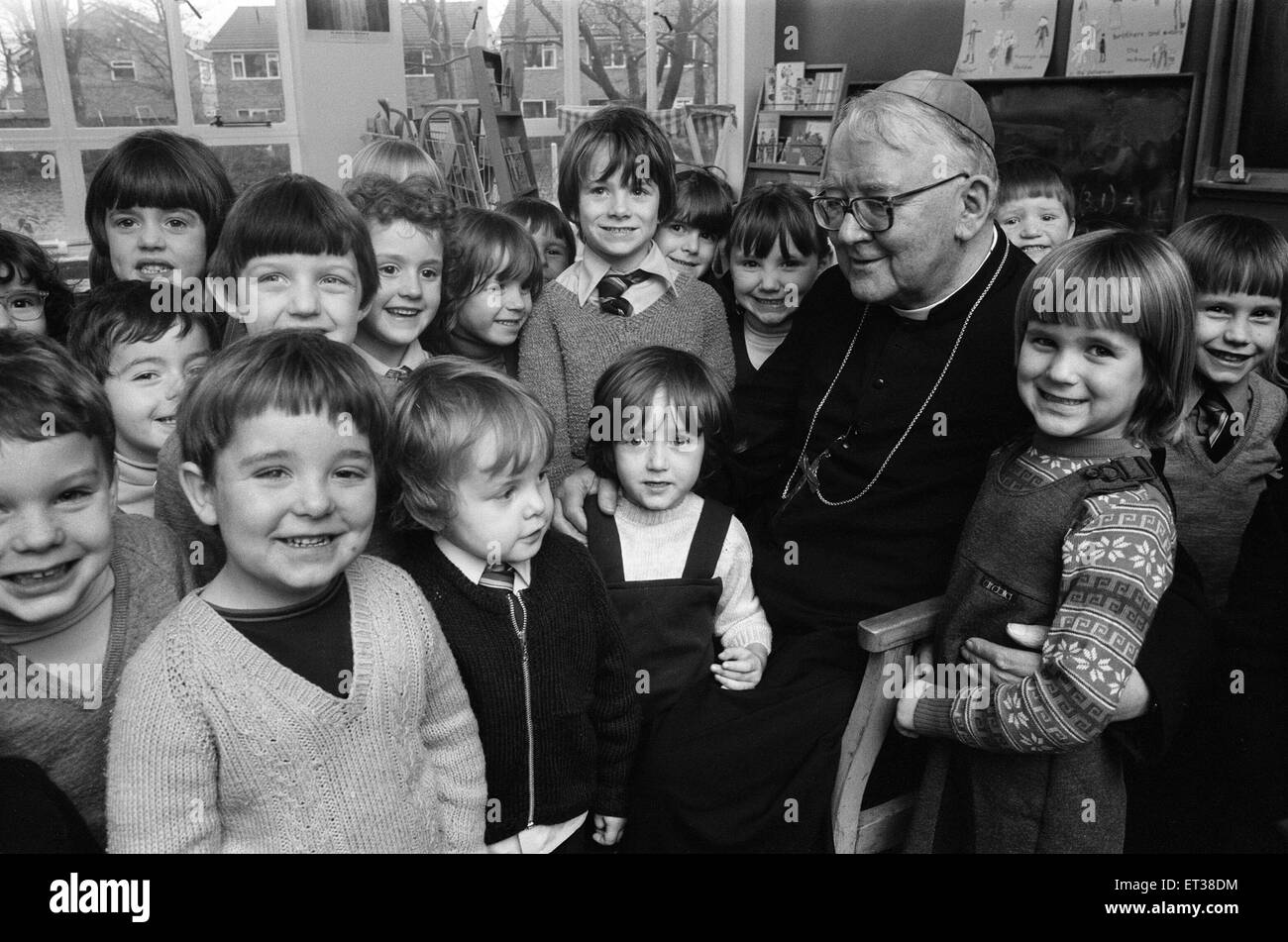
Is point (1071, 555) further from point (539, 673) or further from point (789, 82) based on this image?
point (789, 82)

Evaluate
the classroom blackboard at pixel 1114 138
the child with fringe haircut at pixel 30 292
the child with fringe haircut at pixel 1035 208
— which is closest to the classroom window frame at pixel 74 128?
the child with fringe haircut at pixel 30 292

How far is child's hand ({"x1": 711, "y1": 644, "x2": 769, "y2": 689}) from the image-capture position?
6.78ft

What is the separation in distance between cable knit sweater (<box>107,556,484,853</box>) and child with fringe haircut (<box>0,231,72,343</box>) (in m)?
1.43

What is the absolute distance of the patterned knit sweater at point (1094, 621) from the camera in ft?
5.38

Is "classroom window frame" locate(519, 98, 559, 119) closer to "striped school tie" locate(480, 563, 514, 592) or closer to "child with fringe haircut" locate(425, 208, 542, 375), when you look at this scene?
"child with fringe haircut" locate(425, 208, 542, 375)

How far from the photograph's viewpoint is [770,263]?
2.83 m

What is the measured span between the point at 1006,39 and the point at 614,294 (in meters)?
4.44

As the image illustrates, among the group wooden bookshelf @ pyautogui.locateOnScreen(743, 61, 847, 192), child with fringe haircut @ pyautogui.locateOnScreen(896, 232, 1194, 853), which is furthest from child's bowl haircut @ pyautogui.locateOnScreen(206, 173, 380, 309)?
wooden bookshelf @ pyautogui.locateOnScreen(743, 61, 847, 192)

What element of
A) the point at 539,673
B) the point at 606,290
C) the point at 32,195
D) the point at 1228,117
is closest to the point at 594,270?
→ the point at 606,290

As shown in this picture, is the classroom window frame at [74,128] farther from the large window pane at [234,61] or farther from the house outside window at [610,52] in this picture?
the house outside window at [610,52]

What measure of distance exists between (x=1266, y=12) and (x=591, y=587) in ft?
15.0

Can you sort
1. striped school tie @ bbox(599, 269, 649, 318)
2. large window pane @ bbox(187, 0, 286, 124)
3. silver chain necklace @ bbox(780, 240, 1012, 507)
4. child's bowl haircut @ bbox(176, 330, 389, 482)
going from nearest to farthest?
child's bowl haircut @ bbox(176, 330, 389, 482) < silver chain necklace @ bbox(780, 240, 1012, 507) < striped school tie @ bbox(599, 269, 649, 318) < large window pane @ bbox(187, 0, 286, 124)
